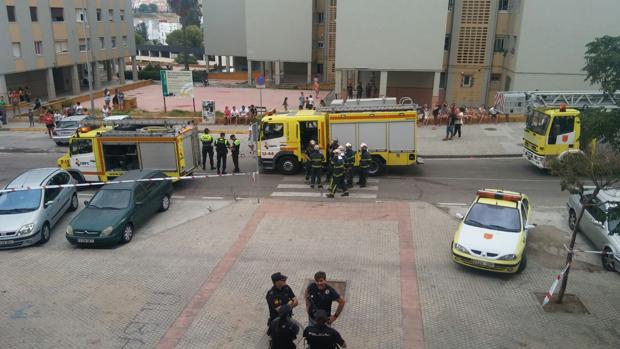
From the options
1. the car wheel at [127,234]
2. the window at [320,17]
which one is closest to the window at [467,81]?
the window at [320,17]

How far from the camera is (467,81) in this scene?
3434cm

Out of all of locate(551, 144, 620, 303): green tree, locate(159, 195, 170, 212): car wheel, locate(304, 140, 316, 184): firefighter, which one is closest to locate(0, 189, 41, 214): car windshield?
locate(159, 195, 170, 212): car wheel

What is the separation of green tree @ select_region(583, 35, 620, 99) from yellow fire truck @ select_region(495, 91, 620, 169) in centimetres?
732

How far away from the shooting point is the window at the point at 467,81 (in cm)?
3421

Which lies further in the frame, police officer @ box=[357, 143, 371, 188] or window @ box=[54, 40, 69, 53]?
window @ box=[54, 40, 69, 53]

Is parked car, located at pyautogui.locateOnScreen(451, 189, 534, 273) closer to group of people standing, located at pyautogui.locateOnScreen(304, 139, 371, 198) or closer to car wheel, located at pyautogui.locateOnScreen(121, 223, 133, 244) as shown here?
group of people standing, located at pyautogui.locateOnScreen(304, 139, 371, 198)

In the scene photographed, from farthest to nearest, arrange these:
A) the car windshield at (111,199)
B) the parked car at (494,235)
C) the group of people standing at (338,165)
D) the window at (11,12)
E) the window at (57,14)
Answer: the window at (57,14)
the window at (11,12)
the group of people standing at (338,165)
the car windshield at (111,199)
the parked car at (494,235)

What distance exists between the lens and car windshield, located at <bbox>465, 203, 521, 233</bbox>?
1123 centimetres

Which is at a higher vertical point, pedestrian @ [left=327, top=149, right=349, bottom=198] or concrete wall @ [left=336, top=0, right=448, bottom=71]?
concrete wall @ [left=336, top=0, right=448, bottom=71]

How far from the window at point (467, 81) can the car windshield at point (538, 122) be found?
15698 mm

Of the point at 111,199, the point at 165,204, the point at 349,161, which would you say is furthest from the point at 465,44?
the point at 111,199

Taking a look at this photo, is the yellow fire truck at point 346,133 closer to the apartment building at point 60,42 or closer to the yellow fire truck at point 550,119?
the yellow fire truck at point 550,119

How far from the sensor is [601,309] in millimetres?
9609

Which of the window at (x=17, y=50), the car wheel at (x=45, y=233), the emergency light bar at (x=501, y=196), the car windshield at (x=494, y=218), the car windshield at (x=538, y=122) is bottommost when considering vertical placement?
the car wheel at (x=45, y=233)
